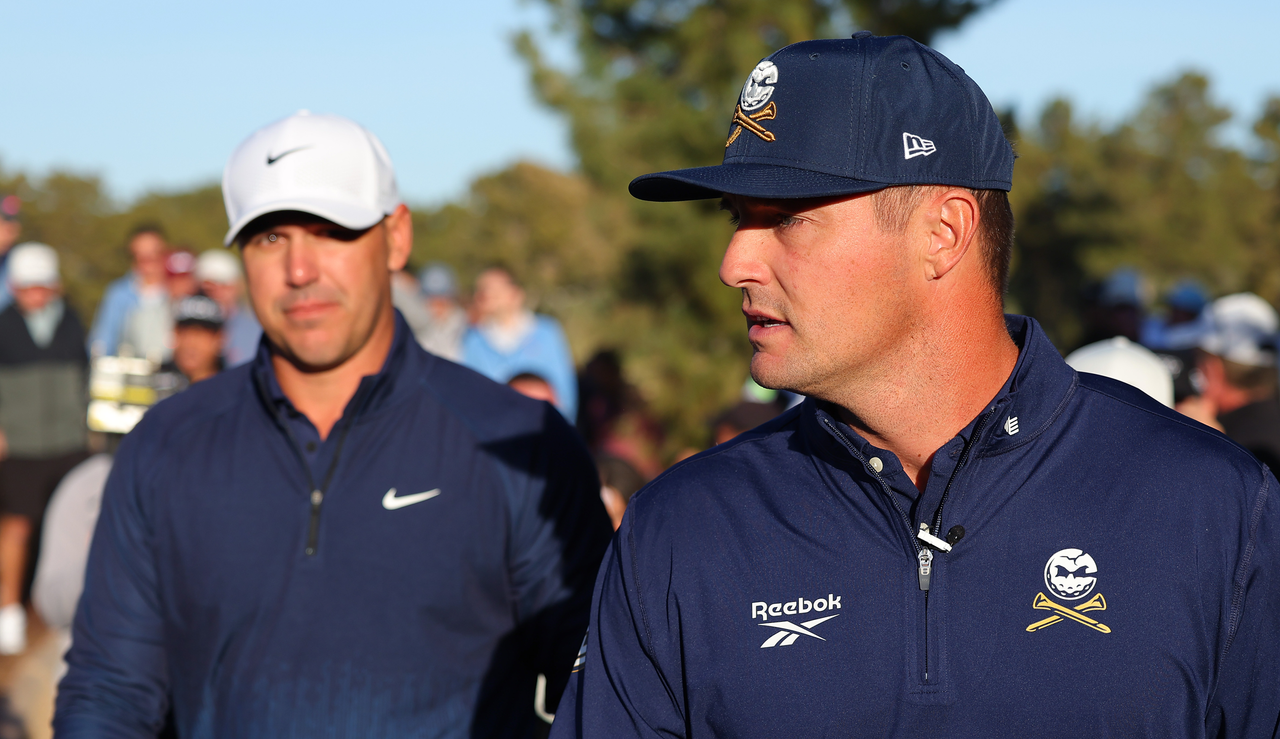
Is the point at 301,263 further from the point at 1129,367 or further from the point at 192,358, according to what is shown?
the point at 192,358

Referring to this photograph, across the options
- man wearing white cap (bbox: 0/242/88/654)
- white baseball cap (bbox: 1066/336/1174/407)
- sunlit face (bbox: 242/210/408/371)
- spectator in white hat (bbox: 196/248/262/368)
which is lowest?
man wearing white cap (bbox: 0/242/88/654)

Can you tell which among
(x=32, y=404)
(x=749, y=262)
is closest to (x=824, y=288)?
(x=749, y=262)

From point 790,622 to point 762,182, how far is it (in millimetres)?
726

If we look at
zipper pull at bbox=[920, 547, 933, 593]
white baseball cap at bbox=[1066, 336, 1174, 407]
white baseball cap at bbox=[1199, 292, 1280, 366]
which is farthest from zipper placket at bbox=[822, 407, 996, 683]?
white baseball cap at bbox=[1199, 292, 1280, 366]

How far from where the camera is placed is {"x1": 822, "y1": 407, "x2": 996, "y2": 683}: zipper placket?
1949 mm

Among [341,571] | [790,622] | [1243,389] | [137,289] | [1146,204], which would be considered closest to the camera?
[790,622]

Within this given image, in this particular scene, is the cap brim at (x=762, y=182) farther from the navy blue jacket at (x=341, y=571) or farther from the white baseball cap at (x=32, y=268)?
the white baseball cap at (x=32, y=268)

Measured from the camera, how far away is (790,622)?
1999mm

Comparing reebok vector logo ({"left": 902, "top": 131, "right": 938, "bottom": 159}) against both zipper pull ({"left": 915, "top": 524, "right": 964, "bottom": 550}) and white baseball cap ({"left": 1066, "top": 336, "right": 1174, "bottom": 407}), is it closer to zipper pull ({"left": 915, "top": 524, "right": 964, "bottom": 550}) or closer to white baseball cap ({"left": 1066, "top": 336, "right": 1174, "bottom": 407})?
zipper pull ({"left": 915, "top": 524, "right": 964, "bottom": 550})

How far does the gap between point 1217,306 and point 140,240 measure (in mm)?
7934

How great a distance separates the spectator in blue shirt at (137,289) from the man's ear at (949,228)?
8974 mm

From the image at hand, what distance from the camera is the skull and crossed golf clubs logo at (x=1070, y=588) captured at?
6.29ft

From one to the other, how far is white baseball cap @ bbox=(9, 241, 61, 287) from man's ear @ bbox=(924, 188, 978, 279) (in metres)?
8.43

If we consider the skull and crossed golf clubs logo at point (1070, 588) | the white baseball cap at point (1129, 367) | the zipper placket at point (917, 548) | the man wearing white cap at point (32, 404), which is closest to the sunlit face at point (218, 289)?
the man wearing white cap at point (32, 404)
